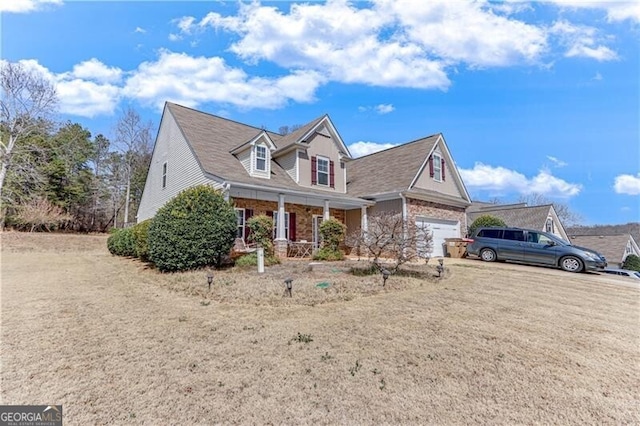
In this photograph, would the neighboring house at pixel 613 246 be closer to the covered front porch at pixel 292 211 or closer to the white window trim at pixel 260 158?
the covered front porch at pixel 292 211

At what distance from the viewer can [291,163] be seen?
1623cm

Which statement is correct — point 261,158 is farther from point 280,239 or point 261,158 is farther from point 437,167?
point 437,167

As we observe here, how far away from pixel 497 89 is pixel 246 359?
1405cm

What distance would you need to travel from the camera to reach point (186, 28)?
10.7 metres

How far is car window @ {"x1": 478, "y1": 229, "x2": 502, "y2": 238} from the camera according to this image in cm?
1484

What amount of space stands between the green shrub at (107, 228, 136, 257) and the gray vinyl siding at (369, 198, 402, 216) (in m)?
11.9

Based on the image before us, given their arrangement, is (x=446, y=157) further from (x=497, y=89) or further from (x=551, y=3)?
(x=551, y=3)

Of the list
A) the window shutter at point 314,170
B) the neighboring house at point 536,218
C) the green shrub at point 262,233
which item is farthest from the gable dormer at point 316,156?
the neighboring house at point 536,218

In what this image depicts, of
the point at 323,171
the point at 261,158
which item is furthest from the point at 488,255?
the point at 261,158

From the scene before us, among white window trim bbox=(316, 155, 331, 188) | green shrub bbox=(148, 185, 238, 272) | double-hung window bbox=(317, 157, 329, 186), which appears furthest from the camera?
double-hung window bbox=(317, 157, 329, 186)

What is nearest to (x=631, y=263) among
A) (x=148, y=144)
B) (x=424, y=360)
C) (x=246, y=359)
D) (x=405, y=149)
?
(x=405, y=149)
